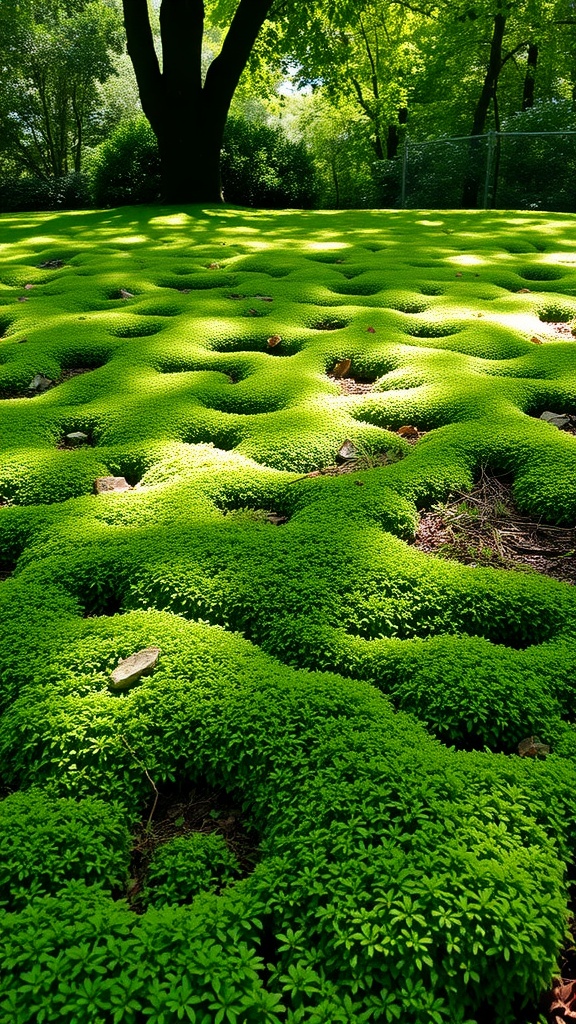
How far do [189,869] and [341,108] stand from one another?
35.6 metres

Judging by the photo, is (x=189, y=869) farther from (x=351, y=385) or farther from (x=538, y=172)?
(x=538, y=172)

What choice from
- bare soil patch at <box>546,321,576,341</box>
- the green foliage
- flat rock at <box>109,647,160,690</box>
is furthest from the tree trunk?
the green foliage

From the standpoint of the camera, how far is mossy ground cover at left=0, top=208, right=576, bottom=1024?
4.74ft

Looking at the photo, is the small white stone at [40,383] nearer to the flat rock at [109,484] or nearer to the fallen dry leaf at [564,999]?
the flat rock at [109,484]

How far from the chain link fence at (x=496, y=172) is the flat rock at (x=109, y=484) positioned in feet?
60.6

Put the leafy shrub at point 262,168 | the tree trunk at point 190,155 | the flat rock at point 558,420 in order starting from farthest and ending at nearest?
1. the leafy shrub at point 262,168
2. the tree trunk at point 190,155
3. the flat rock at point 558,420

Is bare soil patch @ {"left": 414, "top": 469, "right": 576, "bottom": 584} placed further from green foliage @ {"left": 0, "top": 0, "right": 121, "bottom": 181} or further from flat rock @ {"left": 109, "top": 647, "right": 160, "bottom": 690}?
green foliage @ {"left": 0, "top": 0, "right": 121, "bottom": 181}

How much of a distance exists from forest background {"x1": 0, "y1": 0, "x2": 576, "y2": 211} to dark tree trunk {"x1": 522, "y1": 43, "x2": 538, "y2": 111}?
0.29 ft

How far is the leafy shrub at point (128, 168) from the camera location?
18.4 m

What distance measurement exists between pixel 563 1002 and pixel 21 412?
160 inches

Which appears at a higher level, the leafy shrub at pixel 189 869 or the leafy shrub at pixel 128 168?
the leafy shrub at pixel 128 168

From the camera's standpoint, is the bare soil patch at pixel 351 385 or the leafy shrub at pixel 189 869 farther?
the bare soil patch at pixel 351 385

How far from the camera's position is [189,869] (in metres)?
1.71

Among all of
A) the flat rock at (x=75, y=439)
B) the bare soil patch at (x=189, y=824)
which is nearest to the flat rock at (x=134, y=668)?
the bare soil patch at (x=189, y=824)
